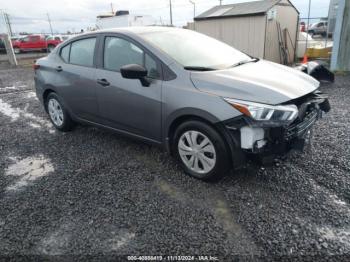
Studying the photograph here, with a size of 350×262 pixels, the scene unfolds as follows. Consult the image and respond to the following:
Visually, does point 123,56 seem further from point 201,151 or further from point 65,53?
point 201,151

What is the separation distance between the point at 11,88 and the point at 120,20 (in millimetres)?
12725

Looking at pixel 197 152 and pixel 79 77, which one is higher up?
pixel 79 77

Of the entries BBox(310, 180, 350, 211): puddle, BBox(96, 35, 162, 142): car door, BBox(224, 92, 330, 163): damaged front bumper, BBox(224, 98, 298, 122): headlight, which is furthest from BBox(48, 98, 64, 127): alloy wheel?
BBox(310, 180, 350, 211): puddle

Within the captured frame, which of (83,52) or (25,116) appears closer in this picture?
(83,52)

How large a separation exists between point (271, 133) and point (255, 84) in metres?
0.48

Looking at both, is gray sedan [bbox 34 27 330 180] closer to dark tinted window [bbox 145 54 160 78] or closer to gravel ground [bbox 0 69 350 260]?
dark tinted window [bbox 145 54 160 78]

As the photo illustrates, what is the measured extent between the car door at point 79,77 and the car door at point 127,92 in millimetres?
182

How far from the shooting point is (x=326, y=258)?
2035 mm

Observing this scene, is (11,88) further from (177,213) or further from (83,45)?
(177,213)

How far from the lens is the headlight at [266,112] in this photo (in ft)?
8.23

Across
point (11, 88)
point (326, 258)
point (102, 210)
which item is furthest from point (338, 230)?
point (11, 88)

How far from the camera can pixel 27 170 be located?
356 cm

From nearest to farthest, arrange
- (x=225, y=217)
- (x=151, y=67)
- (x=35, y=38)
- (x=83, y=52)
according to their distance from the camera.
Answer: (x=225, y=217) < (x=151, y=67) < (x=83, y=52) < (x=35, y=38)

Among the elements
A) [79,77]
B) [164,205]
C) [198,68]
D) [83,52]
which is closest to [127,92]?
[198,68]
